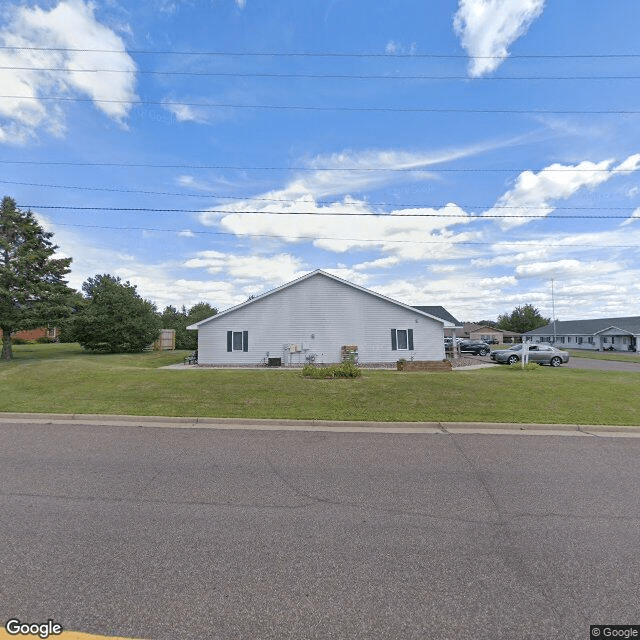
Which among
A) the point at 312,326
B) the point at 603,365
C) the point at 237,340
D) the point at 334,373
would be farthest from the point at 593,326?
the point at 334,373

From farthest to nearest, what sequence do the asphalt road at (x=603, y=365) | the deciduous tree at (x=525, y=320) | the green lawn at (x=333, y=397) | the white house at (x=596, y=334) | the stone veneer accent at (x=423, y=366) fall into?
the deciduous tree at (x=525, y=320)
the white house at (x=596, y=334)
the asphalt road at (x=603, y=365)
the stone veneer accent at (x=423, y=366)
the green lawn at (x=333, y=397)

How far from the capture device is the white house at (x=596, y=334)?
166 ft

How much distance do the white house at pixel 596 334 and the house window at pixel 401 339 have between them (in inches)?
1640

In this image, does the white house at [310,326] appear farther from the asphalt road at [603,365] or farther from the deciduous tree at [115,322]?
the deciduous tree at [115,322]

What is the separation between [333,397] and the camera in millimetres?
10031

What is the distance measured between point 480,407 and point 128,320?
27.6 m

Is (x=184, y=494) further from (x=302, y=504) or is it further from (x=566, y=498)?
(x=566, y=498)

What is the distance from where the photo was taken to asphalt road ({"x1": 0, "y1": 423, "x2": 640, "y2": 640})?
2.50m

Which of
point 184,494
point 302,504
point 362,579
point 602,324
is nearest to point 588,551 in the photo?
point 362,579

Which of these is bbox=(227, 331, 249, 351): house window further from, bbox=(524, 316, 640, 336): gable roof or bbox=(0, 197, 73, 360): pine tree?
bbox=(524, 316, 640, 336): gable roof

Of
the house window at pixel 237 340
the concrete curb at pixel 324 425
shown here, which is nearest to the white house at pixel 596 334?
the house window at pixel 237 340

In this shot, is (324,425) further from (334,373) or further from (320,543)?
(334,373)

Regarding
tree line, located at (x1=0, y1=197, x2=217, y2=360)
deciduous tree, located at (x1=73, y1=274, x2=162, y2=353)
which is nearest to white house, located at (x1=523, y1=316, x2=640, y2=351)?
deciduous tree, located at (x1=73, y1=274, x2=162, y2=353)

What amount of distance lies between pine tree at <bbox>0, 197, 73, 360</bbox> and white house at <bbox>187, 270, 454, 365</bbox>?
8.94 metres
